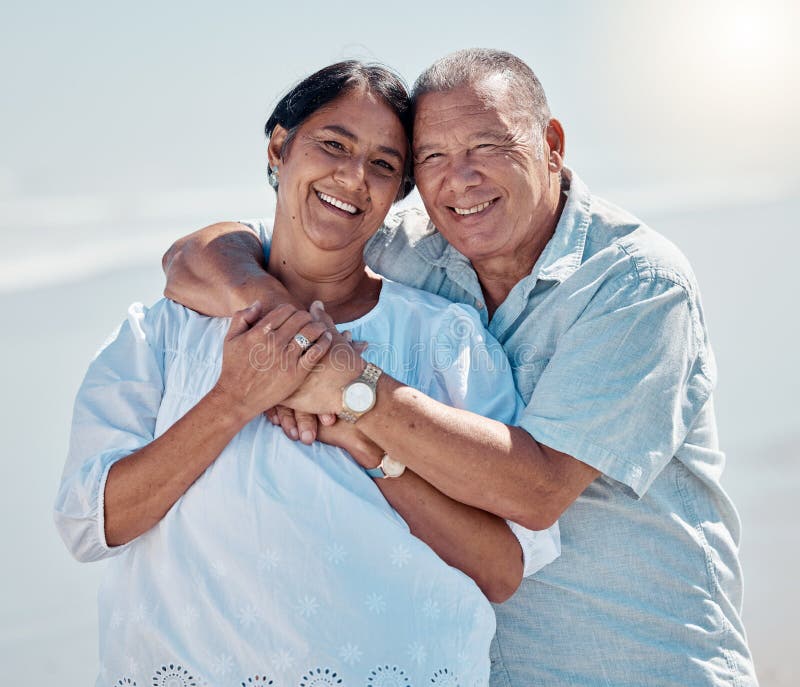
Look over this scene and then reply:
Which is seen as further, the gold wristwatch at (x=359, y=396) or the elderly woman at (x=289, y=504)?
the gold wristwatch at (x=359, y=396)

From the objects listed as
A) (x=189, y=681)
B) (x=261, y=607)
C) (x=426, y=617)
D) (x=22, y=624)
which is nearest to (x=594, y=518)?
(x=426, y=617)

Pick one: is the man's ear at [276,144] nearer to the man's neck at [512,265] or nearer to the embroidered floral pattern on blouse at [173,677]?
the man's neck at [512,265]

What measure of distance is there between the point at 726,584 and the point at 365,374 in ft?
3.71

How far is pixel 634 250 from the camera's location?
8.38 feet

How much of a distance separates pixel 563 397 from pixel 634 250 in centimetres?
46

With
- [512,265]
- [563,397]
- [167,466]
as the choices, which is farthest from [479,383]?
[167,466]

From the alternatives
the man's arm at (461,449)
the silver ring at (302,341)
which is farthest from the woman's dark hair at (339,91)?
the man's arm at (461,449)

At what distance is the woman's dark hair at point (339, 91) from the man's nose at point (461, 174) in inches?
5.3

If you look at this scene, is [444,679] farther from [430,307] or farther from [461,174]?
[461,174]

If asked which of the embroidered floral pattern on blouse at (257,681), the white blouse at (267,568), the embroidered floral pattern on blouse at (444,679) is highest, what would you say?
the white blouse at (267,568)

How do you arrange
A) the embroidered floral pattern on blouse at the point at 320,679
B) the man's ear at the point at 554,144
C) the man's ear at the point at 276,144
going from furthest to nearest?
the man's ear at the point at 554,144, the man's ear at the point at 276,144, the embroidered floral pattern on blouse at the point at 320,679

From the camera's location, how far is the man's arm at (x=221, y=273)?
2510 mm

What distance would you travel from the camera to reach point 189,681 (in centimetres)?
215

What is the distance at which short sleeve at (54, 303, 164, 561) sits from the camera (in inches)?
92.0
